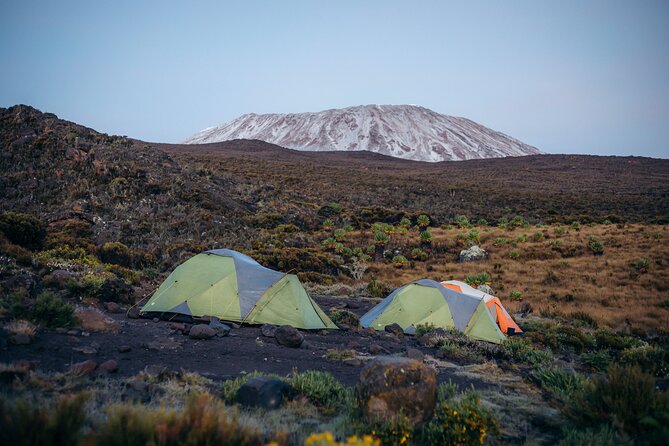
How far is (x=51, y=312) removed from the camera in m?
7.12

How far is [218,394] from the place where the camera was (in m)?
5.30

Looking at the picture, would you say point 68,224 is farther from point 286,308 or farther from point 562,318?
point 562,318

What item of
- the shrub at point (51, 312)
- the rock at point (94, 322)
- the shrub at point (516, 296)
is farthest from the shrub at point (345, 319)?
the shrub at point (516, 296)

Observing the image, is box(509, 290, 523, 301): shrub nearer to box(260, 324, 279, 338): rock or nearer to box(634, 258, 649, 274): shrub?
box(634, 258, 649, 274): shrub

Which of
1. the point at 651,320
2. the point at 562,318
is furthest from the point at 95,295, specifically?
the point at 651,320

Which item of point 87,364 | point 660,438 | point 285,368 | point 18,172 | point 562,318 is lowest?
point 562,318

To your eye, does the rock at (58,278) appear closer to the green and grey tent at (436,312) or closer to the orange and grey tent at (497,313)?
the green and grey tent at (436,312)

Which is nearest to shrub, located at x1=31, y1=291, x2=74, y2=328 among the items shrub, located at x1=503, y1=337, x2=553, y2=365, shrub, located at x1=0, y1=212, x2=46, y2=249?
shrub, located at x1=503, y1=337, x2=553, y2=365

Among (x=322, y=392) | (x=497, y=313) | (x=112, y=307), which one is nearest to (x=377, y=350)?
(x=322, y=392)

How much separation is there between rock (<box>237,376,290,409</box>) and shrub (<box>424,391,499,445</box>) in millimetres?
1611

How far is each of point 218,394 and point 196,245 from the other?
14732 millimetres

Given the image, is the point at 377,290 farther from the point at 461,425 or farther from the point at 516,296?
the point at 461,425

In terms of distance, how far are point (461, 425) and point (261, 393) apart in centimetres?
206

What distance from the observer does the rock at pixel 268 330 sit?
855 centimetres
